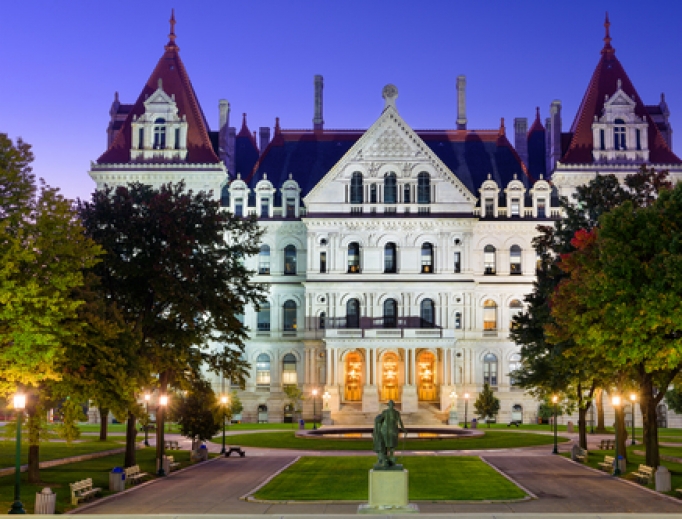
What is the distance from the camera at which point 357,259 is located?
8294 centimetres

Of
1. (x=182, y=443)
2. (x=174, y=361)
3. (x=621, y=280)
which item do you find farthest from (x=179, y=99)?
(x=621, y=280)

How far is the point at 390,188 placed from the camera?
82625mm

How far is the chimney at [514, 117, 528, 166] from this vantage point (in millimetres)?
91375

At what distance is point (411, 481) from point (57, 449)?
24897 millimetres

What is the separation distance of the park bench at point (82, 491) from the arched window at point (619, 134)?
212ft

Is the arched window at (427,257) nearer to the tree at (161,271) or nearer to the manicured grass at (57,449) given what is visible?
the manicured grass at (57,449)

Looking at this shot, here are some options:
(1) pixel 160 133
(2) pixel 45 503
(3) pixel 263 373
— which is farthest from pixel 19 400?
(1) pixel 160 133

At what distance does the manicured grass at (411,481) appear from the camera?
3225cm

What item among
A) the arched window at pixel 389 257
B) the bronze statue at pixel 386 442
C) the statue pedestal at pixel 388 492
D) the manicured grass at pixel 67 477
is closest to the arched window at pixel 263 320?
the arched window at pixel 389 257

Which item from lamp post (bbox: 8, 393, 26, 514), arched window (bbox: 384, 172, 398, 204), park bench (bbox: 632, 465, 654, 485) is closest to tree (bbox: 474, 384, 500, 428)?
arched window (bbox: 384, 172, 398, 204)

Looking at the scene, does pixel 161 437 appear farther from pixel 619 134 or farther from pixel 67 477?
pixel 619 134

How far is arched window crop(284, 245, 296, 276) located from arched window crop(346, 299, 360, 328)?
6416 mm

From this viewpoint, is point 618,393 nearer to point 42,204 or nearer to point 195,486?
point 195,486

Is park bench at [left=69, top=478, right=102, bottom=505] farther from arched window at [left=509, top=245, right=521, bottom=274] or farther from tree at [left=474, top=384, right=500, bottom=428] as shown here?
arched window at [left=509, top=245, right=521, bottom=274]
